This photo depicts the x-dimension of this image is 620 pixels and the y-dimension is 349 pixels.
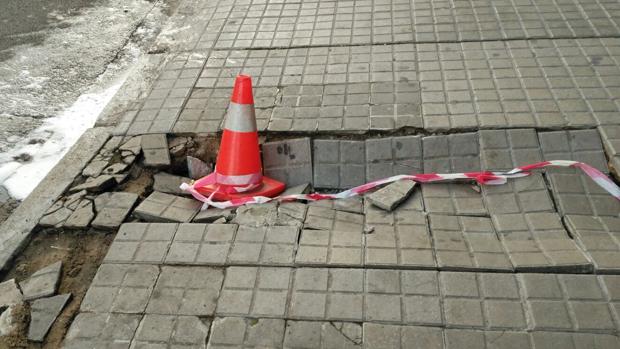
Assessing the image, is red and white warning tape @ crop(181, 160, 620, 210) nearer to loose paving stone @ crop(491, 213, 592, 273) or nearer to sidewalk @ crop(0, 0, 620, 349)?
sidewalk @ crop(0, 0, 620, 349)

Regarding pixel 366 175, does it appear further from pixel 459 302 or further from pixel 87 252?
pixel 87 252

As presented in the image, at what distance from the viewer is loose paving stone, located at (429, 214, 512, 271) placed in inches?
110

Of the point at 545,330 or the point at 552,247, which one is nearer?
the point at 545,330

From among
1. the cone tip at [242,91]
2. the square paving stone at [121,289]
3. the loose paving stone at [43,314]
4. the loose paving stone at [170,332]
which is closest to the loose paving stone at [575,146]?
the cone tip at [242,91]

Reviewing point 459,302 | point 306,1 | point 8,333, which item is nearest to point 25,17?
point 306,1

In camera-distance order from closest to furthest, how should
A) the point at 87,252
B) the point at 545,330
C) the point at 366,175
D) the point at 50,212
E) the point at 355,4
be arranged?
1. the point at 545,330
2. the point at 87,252
3. the point at 50,212
4. the point at 366,175
5. the point at 355,4

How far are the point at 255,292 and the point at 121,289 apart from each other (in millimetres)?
742

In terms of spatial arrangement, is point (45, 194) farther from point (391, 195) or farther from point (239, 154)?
point (391, 195)

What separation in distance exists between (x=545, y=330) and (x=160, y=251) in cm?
209

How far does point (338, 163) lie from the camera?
12.2ft

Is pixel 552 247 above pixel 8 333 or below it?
below

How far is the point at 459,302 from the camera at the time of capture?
259 centimetres

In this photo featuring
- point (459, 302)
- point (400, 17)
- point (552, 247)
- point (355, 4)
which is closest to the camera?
point (459, 302)

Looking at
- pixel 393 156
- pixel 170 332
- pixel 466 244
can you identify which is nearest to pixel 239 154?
pixel 393 156
